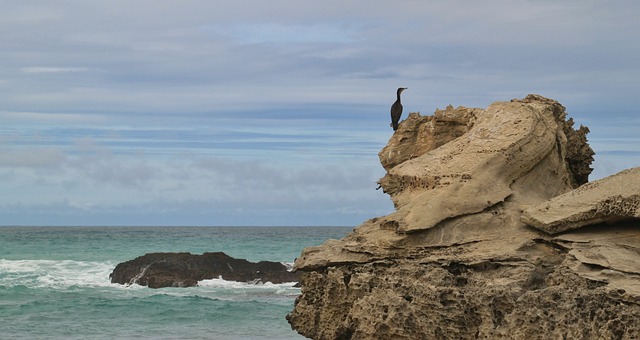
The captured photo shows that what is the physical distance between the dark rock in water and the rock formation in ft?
60.1

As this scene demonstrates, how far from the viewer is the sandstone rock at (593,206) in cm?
907

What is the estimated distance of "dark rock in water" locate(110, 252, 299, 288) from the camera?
96.6 feet

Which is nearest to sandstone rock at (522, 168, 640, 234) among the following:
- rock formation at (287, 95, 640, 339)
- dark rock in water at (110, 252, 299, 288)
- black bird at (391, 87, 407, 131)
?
rock formation at (287, 95, 640, 339)

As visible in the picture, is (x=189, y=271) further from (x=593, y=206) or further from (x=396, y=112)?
(x=593, y=206)

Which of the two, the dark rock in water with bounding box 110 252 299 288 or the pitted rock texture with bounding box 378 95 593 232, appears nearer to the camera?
the pitted rock texture with bounding box 378 95 593 232

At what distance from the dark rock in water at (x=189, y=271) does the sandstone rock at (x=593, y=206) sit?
67.6 ft

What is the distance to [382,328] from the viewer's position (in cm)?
928

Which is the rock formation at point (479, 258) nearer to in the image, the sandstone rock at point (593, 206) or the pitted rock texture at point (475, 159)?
the pitted rock texture at point (475, 159)

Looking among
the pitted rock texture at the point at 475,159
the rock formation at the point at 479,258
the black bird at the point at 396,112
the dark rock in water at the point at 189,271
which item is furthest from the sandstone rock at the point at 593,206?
the dark rock in water at the point at 189,271

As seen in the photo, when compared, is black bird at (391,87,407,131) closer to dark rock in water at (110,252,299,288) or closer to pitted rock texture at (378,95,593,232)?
pitted rock texture at (378,95,593,232)

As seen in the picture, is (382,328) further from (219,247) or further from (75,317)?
(219,247)

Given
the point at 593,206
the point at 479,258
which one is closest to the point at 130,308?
the point at 479,258

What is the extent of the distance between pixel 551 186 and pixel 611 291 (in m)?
3.23

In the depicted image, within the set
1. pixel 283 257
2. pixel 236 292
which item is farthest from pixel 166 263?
pixel 283 257
